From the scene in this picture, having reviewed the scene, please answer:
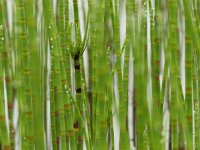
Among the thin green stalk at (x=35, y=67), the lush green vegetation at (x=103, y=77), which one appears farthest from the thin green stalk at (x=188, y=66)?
the thin green stalk at (x=35, y=67)

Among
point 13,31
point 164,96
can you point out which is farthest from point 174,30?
point 13,31

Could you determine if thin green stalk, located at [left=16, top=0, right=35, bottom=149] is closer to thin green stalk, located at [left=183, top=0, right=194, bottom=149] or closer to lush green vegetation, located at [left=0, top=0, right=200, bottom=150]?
lush green vegetation, located at [left=0, top=0, right=200, bottom=150]

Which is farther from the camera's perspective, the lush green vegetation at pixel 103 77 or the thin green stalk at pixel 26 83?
the thin green stalk at pixel 26 83

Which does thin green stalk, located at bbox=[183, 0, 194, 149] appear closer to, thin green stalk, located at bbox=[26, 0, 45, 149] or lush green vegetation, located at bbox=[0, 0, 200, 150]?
lush green vegetation, located at bbox=[0, 0, 200, 150]

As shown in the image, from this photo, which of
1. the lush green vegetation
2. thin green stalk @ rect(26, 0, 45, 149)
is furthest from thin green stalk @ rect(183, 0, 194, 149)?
thin green stalk @ rect(26, 0, 45, 149)

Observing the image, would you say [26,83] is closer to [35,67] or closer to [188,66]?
[35,67]

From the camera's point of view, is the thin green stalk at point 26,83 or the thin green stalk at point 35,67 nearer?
the thin green stalk at point 35,67

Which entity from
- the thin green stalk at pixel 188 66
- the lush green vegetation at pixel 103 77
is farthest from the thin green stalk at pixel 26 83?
the thin green stalk at pixel 188 66

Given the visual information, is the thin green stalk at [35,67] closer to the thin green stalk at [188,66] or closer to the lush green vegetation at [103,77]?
the lush green vegetation at [103,77]

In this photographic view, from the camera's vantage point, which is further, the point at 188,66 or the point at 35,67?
the point at 188,66

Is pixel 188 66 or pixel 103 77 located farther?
pixel 188 66

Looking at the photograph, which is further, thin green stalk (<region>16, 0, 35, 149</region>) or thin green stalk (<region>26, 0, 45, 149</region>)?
thin green stalk (<region>16, 0, 35, 149</region>)

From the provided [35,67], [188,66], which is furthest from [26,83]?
[188,66]
